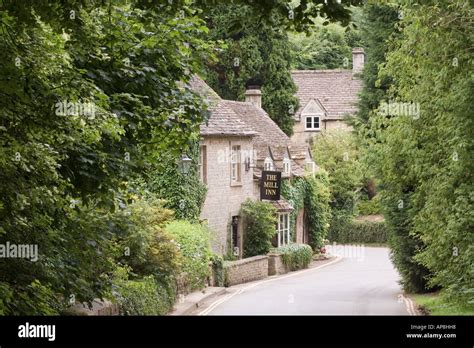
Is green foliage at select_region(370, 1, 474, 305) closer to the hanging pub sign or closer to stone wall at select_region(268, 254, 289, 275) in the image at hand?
stone wall at select_region(268, 254, 289, 275)

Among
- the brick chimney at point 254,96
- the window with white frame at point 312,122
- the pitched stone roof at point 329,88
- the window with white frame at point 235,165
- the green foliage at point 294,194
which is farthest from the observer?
the pitched stone roof at point 329,88

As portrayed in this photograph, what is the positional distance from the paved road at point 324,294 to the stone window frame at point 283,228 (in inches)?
98.5

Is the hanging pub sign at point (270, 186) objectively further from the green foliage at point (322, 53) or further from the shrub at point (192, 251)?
the green foliage at point (322, 53)

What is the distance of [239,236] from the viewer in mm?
43094

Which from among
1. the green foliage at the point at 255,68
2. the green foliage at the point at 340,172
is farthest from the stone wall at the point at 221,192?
Result: the green foliage at the point at 340,172

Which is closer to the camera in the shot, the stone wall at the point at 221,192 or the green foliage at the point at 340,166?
the stone wall at the point at 221,192

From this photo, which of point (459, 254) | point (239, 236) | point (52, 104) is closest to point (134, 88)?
point (52, 104)

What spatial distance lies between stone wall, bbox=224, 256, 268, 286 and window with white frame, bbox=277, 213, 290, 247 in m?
5.33

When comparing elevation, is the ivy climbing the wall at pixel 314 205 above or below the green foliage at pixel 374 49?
below

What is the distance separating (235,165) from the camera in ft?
143

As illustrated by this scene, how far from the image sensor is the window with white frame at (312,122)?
70.0 m

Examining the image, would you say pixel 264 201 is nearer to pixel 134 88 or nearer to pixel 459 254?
pixel 459 254

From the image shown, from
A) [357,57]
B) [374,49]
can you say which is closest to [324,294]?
[374,49]

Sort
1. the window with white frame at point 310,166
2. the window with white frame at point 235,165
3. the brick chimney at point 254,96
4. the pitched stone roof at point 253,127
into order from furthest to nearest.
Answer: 1. the window with white frame at point 310,166
2. the brick chimney at point 254,96
3. the window with white frame at point 235,165
4. the pitched stone roof at point 253,127
